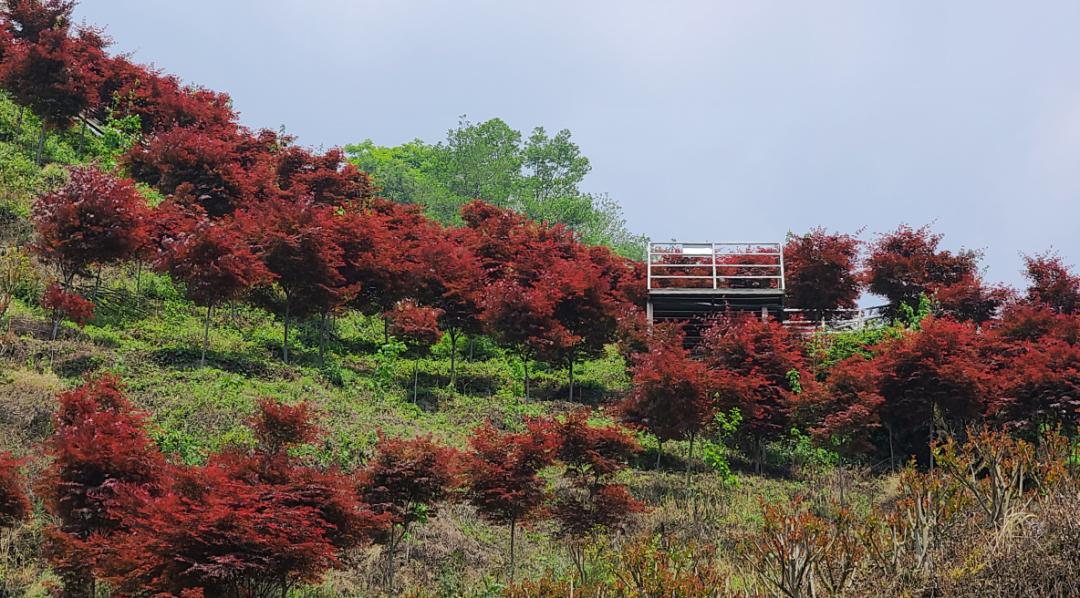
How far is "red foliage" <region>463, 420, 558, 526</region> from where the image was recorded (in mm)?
16562

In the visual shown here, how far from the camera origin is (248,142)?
38562mm

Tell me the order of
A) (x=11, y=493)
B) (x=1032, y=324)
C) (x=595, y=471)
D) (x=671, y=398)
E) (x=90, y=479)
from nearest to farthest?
(x=11, y=493) → (x=90, y=479) → (x=595, y=471) → (x=671, y=398) → (x=1032, y=324)

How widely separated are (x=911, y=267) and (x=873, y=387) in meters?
10.3

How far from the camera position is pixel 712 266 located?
30.8m

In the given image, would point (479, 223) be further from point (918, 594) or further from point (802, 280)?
point (918, 594)

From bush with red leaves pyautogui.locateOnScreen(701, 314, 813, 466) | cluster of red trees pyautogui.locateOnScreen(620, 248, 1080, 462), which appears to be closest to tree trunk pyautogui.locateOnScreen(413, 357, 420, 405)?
cluster of red trees pyautogui.locateOnScreen(620, 248, 1080, 462)

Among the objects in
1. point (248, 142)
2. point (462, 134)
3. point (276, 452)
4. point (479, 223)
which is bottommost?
point (276, 452)

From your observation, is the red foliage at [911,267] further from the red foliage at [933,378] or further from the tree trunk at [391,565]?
the tree trunk at [391,565]

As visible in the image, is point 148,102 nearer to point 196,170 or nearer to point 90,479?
point 196,170

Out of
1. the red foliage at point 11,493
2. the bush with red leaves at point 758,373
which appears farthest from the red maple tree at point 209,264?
the bush with red leaves at point 758,373

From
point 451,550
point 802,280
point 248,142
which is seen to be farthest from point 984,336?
point 248,142

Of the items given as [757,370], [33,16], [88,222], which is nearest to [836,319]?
[757,370]

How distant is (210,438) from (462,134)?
159 ft

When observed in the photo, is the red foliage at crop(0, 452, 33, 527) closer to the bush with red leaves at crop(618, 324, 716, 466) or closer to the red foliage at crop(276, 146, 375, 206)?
the bush with red leaves at crop(618, 324, 716, 466)
